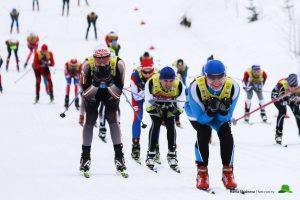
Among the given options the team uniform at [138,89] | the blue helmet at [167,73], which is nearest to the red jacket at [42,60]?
the team uniform at [138,89]

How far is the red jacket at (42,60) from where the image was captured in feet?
47.8

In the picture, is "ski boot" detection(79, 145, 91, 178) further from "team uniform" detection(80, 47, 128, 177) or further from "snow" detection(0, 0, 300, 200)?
"snow" detection(0, 0, 300, 200)

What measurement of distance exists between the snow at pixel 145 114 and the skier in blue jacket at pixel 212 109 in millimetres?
371

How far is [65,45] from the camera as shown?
82.4 feet

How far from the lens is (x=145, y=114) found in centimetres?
1494

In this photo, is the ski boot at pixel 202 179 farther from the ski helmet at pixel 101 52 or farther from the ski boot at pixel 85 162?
the ski helmet at pixel 101 52

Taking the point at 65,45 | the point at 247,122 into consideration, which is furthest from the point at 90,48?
the point at 247,122

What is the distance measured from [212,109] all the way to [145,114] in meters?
8.65

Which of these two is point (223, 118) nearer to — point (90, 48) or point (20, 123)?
point (20, 123)

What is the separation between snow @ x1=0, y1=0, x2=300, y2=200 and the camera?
276 inches

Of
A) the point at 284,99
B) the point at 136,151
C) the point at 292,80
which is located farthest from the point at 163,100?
the point at 284,99

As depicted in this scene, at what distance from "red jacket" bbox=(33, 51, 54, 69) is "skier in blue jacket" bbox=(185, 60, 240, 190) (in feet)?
28.3

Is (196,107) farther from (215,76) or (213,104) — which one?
(215,76)

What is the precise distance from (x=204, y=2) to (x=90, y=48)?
8.53 meters
